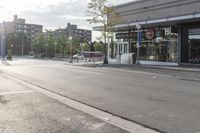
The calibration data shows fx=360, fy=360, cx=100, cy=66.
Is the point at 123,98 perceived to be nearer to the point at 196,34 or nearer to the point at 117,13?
the point at 196,34

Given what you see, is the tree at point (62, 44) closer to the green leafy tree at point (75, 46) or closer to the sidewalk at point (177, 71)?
the green leafy tree at point (75, 46)

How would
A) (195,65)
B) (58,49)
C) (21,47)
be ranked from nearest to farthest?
(195,65)
(58,49)
(21,47)

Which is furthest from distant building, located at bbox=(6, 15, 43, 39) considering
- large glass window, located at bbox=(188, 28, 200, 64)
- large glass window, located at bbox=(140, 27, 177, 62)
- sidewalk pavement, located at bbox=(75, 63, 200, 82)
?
sidewalk pavement, located at bbox=(75, 63, 200, 82)

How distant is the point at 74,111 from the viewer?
1032cm

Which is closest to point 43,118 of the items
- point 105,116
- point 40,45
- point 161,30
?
point 105,116

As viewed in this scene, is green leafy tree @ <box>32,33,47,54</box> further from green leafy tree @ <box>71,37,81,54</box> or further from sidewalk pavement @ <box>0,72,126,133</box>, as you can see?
sidewalk pavement @ <box>0,72,126,133</box>

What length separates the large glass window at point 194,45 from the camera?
118 feet

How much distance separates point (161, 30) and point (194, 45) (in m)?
5.38

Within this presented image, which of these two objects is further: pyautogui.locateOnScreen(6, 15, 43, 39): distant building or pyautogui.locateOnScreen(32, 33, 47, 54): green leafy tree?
pyautogui.locateOnScreen(6, 15, 43, 39): distant building

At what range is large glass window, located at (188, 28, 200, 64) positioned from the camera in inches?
1411

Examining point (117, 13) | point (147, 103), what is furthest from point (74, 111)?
point (117, 13)

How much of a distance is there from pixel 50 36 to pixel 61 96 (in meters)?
86.2

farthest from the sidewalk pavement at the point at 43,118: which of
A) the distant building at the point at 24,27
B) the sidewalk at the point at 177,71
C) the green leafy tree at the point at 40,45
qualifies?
the distant building at the point at 24,27

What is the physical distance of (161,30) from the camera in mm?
40656
